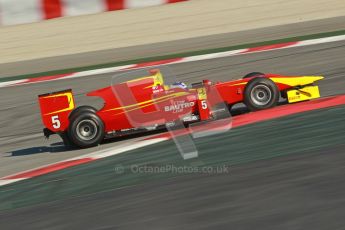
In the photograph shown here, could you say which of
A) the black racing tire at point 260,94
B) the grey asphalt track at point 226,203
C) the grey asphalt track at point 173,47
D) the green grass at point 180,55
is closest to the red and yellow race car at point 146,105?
the black racing tire at point 260,94

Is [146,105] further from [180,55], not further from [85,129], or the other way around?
[180,55]

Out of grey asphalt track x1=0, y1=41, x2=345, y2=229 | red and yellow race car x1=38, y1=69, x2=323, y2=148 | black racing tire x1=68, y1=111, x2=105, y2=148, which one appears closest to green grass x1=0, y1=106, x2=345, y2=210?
grey asphalt track x1=0, y1=41, x2=345, y2=229

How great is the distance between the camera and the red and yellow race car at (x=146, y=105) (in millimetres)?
9195

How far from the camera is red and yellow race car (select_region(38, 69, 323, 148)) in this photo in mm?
9195

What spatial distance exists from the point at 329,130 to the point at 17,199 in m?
3.04

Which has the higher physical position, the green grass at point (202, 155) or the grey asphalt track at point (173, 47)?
the grey asphalt track at point (173, 47)

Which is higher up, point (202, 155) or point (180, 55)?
point (180, 55)

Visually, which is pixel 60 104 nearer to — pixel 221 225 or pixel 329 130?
pixel 329 130

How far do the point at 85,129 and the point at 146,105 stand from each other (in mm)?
745

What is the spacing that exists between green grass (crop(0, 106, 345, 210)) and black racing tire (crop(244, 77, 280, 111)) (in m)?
0.50

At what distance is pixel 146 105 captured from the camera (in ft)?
30.3

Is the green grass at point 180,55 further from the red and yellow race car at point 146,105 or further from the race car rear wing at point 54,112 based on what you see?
the race car rear wing at point 54,112

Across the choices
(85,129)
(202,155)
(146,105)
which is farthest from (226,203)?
(85,129)

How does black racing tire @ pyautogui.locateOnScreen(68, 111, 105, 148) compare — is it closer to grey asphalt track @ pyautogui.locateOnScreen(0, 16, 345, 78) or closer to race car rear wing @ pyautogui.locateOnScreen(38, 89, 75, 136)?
race car rear wing @ pyautogui.locateOnScreen(38, 89, 75, 136)
